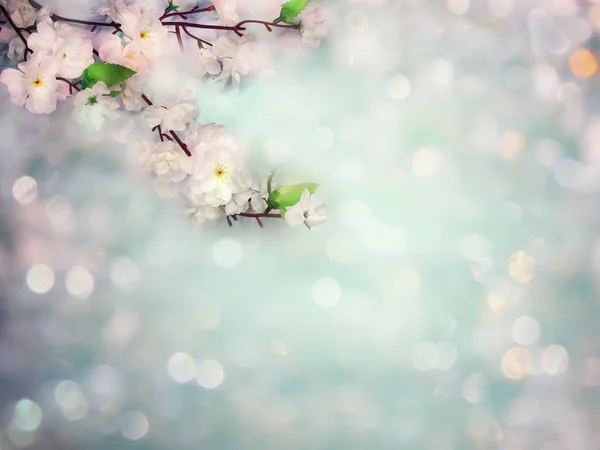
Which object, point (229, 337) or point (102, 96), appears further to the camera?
point (229, 337)

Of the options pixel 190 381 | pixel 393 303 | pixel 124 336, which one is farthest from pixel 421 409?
pixel 124 336

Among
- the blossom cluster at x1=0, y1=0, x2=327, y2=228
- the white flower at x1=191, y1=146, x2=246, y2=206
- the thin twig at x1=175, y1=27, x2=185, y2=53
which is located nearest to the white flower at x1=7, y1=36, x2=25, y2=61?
the blossom cluster at x1=0, y1=0, x2=327, y2=228

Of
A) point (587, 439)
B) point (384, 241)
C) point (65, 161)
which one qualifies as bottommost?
point (587, 439)

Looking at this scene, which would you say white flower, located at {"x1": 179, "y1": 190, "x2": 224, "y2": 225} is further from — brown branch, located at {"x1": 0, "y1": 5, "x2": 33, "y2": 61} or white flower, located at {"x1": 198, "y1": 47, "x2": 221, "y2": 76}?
brown branch, located at {"x1": 0, "y1": 5, "x2": 33, "y2": 61}

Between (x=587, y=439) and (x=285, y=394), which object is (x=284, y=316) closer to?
(x=285, y=394)

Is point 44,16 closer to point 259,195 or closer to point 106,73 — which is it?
point 106,73

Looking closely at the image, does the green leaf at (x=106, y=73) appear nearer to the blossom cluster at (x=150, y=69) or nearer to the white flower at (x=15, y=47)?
the blossom cluster at (x=150, y=69)

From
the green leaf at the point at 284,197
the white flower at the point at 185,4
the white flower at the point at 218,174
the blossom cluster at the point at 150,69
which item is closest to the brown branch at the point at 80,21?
the blossom cluster at the point at 150,69
